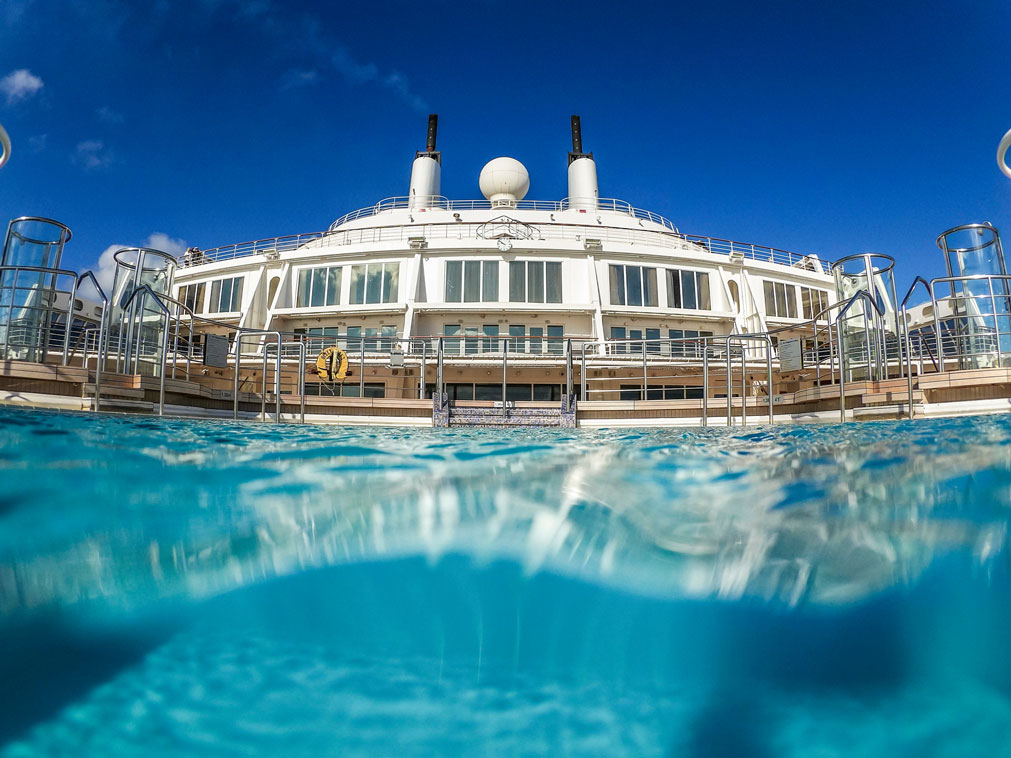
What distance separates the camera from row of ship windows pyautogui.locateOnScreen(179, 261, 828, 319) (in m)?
20.3

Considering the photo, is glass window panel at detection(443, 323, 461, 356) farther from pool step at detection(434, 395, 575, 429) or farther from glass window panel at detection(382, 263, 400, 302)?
pool step at detection(434, 395, 575, 429)

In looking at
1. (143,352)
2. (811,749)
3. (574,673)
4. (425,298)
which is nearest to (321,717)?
(574,673)

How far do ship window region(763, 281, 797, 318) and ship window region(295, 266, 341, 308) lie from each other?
16.2 m

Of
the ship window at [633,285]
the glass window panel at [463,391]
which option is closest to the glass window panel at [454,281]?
the glass window panel at [463,391]

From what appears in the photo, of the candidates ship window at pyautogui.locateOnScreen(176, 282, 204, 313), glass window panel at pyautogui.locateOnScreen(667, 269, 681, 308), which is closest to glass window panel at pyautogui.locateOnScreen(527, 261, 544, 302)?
glass window panel at pyautogui.locateOnScreen(667, 269, 681, 308)

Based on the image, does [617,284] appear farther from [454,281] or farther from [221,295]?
[221,295]

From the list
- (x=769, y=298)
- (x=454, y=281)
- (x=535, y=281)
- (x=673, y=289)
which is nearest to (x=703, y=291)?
(x=673, y=289)

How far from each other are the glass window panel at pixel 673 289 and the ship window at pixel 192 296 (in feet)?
59.9

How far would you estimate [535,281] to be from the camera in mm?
20438

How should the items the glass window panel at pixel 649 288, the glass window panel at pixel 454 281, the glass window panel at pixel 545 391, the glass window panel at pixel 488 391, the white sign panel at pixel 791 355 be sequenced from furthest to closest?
the glass window panel at pixel 649 288
the glass window panel at pixel 454 281
the glass window panel at pixel 545 391
the glass window panel at pixel 488 391
the white sign panel at pixel 791 355

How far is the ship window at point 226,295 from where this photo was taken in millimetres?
22188

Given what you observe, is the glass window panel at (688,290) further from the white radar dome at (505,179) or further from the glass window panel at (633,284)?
the white radar dome at (505,179)

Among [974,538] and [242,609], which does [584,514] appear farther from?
[974,538]

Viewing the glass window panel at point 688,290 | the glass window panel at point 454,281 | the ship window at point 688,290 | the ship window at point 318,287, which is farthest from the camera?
the ship window at point 318,287
